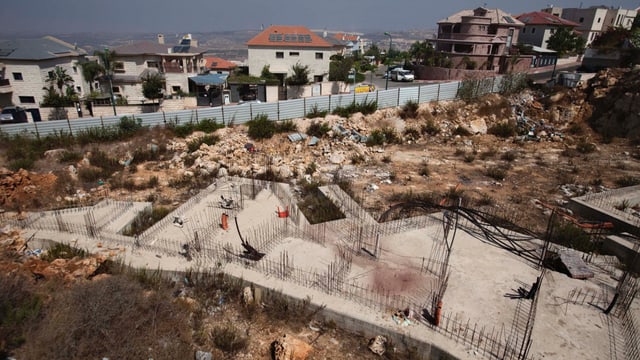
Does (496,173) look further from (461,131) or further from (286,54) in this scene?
(286,54)

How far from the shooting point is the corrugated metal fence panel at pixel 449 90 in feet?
78.1

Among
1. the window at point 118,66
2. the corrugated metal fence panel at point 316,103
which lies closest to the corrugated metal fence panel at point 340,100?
the corrugated metal fence panel at point 316,103

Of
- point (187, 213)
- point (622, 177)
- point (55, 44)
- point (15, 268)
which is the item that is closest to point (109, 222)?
point (187, 213)

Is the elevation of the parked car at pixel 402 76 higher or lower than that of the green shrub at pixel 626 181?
higher

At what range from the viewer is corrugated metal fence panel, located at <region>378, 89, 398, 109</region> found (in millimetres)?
22375

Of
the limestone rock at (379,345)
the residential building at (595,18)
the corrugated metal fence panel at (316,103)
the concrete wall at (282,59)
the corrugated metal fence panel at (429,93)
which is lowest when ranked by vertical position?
the limestone rock at (379,345)

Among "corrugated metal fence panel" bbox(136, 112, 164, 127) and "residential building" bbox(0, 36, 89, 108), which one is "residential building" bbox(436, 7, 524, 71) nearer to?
"corrugated metal fence panel" bbox(136, 112, 164, 127)

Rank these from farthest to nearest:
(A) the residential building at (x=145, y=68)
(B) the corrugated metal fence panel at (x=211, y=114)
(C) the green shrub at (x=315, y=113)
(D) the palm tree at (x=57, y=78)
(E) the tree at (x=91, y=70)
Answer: (E) the tree at (x=91, y=70), (A) the residential building at (x=145, y=68), (D) the palm tree at (x=57, y=78), (C) the green shrub at (x=315, y=113), (B) the corrugated metal fence panel at (x=211, y=114)

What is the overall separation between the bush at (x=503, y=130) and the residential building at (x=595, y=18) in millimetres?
48812

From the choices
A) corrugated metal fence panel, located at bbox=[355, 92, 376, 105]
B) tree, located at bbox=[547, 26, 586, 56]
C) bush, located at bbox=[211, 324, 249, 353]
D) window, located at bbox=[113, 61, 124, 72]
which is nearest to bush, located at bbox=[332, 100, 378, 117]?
corrugated metal fence panel, located at bbox=[355, 92, 376, 105]

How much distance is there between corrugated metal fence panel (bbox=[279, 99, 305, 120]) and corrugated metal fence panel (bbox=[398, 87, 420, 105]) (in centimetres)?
636

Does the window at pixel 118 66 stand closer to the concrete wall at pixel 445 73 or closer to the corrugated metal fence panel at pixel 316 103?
the corrugated metal fence panel at pixel 316 103

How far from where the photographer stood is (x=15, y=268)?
315 inches

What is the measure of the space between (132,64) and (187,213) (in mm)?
30931
